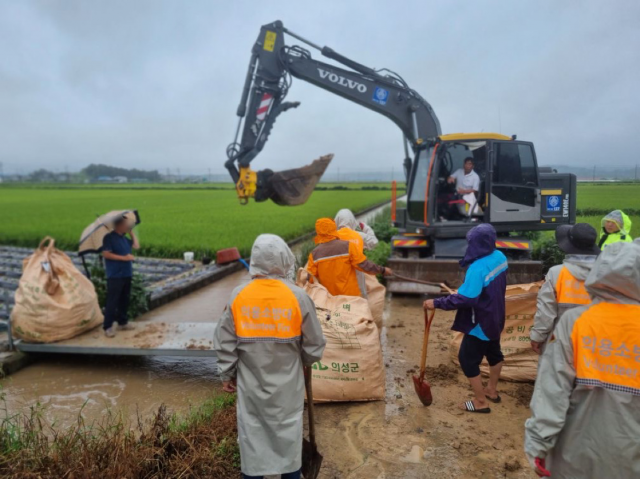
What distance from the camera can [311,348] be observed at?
8.18 feet

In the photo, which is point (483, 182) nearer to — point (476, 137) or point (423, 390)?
point (476, 137)

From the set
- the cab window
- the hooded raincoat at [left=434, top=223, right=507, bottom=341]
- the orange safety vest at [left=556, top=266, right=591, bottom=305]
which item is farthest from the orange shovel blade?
the cab window

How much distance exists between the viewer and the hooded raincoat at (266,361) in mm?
2377

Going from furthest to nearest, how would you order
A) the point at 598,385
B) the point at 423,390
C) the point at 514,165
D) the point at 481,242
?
the point at 514,165 < the point at 423,390 < the point at 481,242 < the point at 598,385

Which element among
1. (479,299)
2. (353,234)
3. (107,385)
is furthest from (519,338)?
(107,385)

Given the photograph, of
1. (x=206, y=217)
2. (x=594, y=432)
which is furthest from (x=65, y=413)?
(x=206, y=217)

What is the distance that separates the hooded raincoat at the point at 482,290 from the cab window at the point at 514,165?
3.77 metres

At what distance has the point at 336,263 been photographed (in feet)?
14.3

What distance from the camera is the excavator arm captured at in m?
8.81

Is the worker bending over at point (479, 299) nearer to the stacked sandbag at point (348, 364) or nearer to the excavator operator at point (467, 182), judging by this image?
the stacked sandbag at point (348, 364)

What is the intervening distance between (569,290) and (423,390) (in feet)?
4.59

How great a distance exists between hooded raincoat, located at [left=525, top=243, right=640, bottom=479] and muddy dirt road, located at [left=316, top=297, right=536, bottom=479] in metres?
1.14

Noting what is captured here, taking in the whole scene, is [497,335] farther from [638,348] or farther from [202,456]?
[202,456]

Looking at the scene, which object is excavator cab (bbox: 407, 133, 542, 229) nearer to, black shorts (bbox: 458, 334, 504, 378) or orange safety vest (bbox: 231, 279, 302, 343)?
black shorts (bbox: 458, 334, 504, 378)
